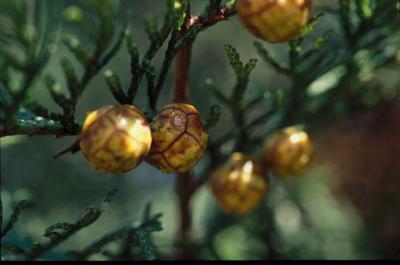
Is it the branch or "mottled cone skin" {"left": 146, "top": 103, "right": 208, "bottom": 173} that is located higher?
"mottled cone skin" {"left": 146, "top": 103, "right": 208, "bottom": 173}

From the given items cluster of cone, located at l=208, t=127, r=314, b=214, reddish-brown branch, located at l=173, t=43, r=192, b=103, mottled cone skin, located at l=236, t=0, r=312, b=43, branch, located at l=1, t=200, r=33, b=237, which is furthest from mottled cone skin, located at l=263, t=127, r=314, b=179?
branch, located at l=1, t=200, r=33, b=237

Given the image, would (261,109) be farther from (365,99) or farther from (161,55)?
(365,99)

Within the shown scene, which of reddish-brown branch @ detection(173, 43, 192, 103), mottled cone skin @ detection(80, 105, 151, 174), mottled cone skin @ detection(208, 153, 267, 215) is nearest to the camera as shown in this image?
mottled cone skin @ detection(80, 105, 151, 174)

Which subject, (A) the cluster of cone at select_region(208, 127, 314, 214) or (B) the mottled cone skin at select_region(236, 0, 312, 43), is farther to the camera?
(A) the cluster of cone at select_region(208, 127, 314, 214)

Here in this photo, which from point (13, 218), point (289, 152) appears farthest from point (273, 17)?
point (13, 218)

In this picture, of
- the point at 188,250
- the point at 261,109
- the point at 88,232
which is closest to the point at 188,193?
the point at 188,250

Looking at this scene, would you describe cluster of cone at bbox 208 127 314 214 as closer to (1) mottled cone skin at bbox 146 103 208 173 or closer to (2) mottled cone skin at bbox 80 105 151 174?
(1) mottled cone skin at bbox 146 103 208 173

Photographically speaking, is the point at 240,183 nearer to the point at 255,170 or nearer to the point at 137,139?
the point at 255,170

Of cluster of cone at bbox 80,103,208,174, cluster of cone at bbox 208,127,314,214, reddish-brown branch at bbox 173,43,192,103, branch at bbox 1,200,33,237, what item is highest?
reddish-brown branch at bbox 173,43,192,103
